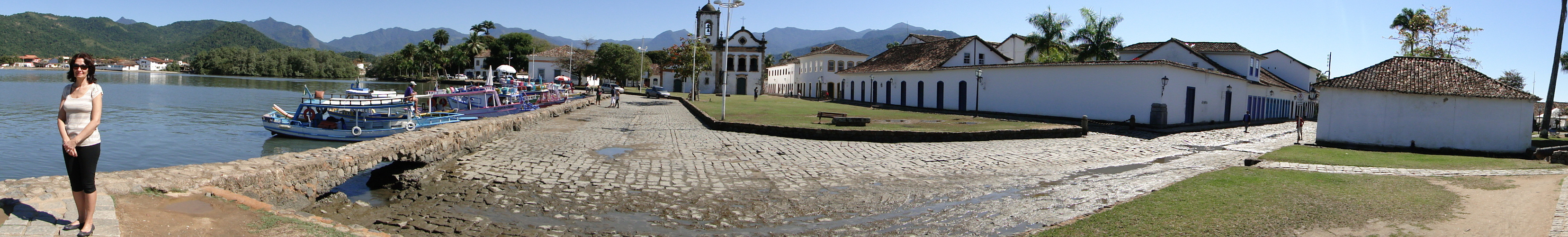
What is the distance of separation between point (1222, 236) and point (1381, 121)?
56.5 ft

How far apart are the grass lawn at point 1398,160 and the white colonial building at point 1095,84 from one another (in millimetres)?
9409


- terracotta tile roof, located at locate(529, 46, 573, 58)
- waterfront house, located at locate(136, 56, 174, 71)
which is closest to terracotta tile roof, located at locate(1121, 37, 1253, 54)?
terracotta tile roof, located at locate(529, 46, 573, 58)

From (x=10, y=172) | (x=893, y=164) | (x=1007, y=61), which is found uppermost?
(x=1007, y=61)

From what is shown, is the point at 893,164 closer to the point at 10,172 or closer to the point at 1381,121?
the point at 1381,121

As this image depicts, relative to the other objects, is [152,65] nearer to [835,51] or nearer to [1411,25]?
[835,51]

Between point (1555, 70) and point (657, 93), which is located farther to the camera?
point (657, 93)

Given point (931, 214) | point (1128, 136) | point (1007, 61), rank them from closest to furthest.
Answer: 1. point (931, 214)
2. point (1128, 136)
3. point (1007, 61)

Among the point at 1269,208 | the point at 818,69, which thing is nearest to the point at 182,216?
the point at 1269,208

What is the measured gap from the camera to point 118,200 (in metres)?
5.96

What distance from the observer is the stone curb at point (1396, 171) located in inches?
422

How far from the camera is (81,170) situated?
5121mm

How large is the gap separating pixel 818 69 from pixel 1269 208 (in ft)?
185

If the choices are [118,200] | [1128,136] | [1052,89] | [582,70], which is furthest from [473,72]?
[118,200]

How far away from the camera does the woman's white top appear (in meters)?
5.07
